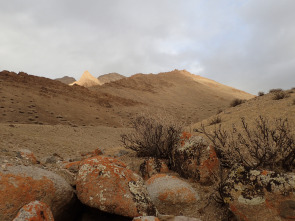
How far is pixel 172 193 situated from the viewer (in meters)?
3.05

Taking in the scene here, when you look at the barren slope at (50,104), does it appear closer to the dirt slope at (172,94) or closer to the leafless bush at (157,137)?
the dirt slope at (172,94)

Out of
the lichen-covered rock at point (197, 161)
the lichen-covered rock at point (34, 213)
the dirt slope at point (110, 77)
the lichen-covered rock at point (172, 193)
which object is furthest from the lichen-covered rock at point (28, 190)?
the dirt slope at point (110, 77)

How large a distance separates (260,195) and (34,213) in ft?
7.27

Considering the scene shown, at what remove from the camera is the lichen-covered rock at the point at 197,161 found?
3580 mm

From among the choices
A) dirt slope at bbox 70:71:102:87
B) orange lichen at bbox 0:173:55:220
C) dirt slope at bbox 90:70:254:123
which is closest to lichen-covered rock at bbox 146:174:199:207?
orange lichen at bbox 0:173:55:220

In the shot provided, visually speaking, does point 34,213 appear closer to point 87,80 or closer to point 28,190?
point 28,190

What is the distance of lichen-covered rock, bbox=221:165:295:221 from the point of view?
2.30m

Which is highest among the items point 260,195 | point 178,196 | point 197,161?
point 197,161

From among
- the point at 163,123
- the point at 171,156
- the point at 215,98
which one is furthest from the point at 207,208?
the point at 215,98

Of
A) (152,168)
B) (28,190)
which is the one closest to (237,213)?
(152,168)

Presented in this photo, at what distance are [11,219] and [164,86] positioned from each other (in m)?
40.0

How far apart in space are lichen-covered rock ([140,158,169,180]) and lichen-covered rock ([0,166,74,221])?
Result: 5.71 ft

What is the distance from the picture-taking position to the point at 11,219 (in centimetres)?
197

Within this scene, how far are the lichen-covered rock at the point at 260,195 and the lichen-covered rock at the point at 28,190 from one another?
5.97ft
